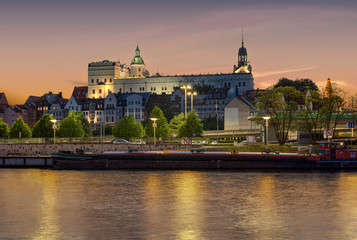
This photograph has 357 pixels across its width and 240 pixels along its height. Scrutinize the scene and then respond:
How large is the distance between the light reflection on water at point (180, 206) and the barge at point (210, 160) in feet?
26.8

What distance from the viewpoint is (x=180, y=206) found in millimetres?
38500

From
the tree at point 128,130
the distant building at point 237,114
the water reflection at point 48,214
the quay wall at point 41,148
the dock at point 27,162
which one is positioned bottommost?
the water reflection at point 48,214

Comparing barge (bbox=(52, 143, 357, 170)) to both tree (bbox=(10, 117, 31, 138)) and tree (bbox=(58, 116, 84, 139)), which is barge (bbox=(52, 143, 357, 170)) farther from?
tree (bbox=(10, 117, 31, 138))

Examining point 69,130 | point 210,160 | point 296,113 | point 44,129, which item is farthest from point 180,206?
point 44,129

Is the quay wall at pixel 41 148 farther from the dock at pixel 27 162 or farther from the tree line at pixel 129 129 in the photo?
the tree line at pixel 129 129

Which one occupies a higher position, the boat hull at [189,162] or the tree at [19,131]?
the tree at [19,131]

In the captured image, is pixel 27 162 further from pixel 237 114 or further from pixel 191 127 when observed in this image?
pixel 237 114

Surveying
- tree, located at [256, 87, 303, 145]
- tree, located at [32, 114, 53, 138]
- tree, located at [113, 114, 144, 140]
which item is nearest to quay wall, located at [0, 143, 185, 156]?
tree, located at [256, 87, 303, 145]

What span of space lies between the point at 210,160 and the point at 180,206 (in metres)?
31.9

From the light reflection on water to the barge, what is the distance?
26.8ft

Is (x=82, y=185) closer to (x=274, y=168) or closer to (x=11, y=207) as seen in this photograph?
(x=11, y=207)

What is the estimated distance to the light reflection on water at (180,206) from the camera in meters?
29.6

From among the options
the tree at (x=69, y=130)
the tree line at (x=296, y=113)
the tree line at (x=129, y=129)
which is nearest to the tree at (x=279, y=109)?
the tree line at (x=296, y=113)

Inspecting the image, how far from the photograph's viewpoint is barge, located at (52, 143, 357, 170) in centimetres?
6862
